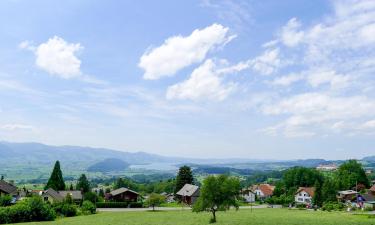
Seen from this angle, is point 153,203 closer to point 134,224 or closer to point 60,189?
point 60,189

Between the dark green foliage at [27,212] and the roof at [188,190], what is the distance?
52.2 metres

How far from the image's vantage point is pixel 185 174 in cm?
13225

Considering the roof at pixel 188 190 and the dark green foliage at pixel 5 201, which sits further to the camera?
the roof at pixel 188 190

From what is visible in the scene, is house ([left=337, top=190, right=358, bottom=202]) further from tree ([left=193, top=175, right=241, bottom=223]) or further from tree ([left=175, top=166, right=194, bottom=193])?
tree ([left=193, top=175, right=241, bottom=223])

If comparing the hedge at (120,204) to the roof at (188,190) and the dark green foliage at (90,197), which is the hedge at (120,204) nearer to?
the dark green foliage at (90,197)

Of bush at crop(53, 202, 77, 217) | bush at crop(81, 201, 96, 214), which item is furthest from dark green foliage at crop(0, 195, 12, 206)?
bush at crop(81, 201, 96, 214)

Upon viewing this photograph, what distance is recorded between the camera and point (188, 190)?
4614 inches

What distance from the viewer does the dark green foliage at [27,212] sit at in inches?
2474

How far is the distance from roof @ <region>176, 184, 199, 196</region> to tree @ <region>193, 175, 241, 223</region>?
55.4 meters

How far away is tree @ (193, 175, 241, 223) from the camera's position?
57188mm

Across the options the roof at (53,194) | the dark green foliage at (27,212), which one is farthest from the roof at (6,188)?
the dark green foliage at (27,212)

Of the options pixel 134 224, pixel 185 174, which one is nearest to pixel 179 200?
pixel 185 174

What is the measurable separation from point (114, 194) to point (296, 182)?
7680cm

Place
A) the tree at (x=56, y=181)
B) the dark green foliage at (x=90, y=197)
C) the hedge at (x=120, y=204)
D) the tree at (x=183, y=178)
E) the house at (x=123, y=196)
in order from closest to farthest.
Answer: the hedge at (x=120, y=204) → the dark green foliage at (x=90, y=197) → the tree at (x=56, y=181) → the house at (x=123, y=196) → the tree at (x=183, y=178)
